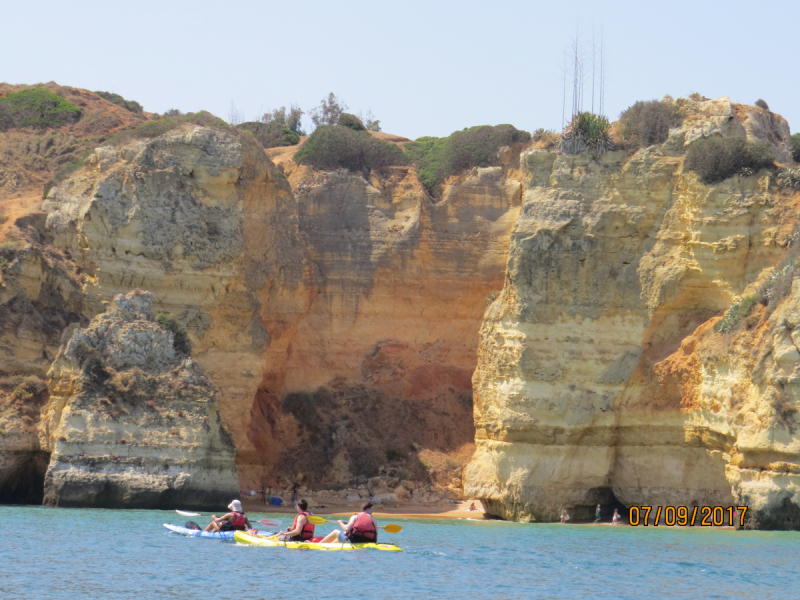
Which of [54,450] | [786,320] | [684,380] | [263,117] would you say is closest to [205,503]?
[54,450]

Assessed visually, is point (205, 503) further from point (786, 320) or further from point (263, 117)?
point (263, 117)

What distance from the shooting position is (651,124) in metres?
33.3

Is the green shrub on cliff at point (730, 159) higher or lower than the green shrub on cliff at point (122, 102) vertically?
lower

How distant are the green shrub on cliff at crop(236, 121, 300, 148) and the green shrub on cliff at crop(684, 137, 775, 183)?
21829mm

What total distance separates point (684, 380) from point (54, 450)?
1692 centimetres

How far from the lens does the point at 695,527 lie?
29.8 m

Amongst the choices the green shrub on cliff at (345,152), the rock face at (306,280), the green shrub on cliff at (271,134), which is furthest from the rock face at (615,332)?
the green shrub on cliff at (271,134)

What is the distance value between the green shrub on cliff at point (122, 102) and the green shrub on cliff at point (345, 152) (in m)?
10.8

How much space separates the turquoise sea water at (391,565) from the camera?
1789 cm

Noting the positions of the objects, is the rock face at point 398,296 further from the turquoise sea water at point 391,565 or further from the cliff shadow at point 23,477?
the turquoise sea water at point 391,565

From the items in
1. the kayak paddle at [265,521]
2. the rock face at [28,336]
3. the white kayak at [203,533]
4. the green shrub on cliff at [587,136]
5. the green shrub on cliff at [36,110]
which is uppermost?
the green shrub on cliff at [36,110]

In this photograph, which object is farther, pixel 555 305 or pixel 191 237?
pixel 191 237

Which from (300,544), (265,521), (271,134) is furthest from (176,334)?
(271,134)

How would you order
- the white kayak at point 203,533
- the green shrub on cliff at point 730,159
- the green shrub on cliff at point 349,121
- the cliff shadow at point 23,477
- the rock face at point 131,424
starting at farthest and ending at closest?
the green shrub on cliff at point 349,121, the green shrub on cliff at point 730,159, the cliff shadow at point 23,477, the rock face at point 131,424, the white kayak at point 203,533
